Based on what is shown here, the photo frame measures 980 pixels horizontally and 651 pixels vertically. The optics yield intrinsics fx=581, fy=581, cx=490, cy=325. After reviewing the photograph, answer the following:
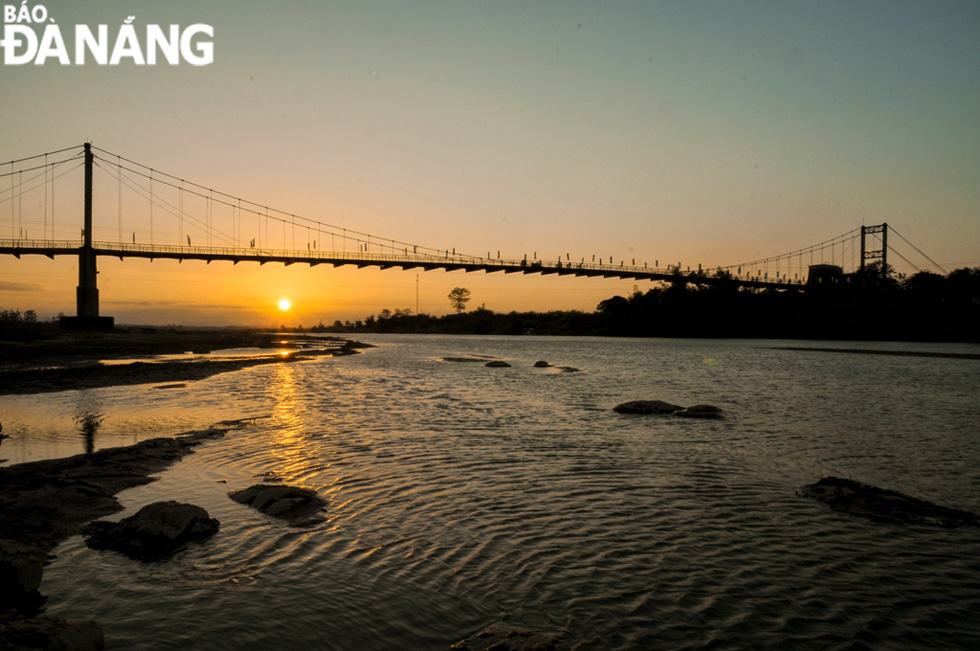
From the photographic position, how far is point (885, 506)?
788cm

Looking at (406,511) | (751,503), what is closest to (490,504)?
(406,511)

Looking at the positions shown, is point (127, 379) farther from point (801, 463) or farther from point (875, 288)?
point (875, 288)

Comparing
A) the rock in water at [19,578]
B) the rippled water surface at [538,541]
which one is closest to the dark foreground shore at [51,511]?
the rock in water at [19,578]

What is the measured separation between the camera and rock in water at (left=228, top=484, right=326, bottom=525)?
23.7 ft

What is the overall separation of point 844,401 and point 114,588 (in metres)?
22.8

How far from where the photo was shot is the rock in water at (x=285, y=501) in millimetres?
7214

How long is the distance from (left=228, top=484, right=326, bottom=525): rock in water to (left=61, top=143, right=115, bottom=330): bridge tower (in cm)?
5767

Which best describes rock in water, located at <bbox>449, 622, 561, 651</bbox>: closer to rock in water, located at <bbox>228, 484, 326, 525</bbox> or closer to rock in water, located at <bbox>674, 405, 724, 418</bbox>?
rock in water, located at <bbox>228, 484, 326, 525</bbox>

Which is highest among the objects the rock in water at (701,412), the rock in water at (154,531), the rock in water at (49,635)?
the rock in water at (49,635)

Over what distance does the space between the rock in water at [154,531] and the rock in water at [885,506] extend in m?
8.11

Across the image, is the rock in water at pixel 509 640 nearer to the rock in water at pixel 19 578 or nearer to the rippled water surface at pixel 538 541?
the rippled water surface at pixel 538 541

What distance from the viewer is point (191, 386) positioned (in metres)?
21.3

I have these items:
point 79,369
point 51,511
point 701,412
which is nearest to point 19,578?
point 51,511

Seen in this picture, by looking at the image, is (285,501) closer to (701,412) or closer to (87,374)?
(701,412)
